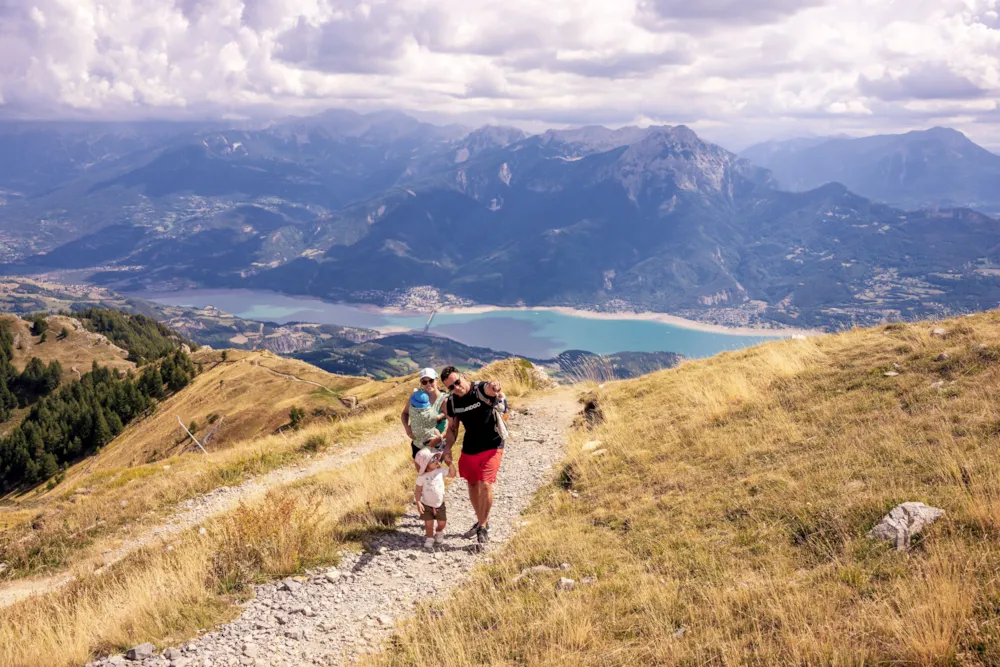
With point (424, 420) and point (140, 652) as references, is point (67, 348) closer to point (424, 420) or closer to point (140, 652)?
point (424, 420)

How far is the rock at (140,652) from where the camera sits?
22.0 ft

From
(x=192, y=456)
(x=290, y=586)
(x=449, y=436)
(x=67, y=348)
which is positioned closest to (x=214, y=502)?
(x=290, y=586)

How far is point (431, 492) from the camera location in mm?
9930

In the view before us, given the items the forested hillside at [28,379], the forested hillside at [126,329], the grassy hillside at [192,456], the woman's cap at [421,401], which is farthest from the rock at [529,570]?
the forested hillside at [126,329]

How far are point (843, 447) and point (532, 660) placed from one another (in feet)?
23.5

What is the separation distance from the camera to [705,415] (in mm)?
14125

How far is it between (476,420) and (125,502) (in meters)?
12.6

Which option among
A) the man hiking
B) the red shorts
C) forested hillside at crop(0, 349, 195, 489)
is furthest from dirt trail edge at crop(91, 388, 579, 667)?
forested hillside at crop(0, 349, 195, 489)

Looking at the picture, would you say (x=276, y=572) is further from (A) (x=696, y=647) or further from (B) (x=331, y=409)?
(B) (x=331, y=409)

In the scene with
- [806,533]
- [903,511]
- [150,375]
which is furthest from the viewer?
[150,375]

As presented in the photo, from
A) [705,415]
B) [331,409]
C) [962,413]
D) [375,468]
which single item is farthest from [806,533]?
[331,409]

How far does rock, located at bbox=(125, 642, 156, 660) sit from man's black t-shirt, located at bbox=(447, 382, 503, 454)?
16.8ft

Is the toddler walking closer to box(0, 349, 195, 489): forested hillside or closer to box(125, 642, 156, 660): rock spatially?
box(125, 642, 156, 660): rock

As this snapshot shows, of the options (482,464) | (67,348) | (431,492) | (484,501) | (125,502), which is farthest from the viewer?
(67,348)
